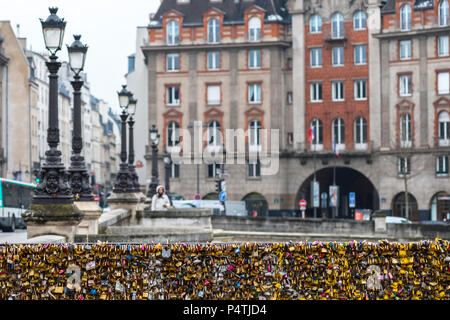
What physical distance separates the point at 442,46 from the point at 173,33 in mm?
24053

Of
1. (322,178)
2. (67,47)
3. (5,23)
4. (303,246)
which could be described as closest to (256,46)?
(322,178)

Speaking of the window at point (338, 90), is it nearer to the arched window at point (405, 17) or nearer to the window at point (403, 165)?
the arched window at point (405, 17)

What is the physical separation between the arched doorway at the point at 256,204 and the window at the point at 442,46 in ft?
64.5

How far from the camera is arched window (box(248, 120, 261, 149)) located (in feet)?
278

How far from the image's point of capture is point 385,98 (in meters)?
81.9

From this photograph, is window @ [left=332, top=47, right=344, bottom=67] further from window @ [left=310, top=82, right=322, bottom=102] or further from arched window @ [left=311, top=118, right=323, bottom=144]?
arched window @ [left=311, top=118, right=323, bottom=144]

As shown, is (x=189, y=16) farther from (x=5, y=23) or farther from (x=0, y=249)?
(x=0, y=249)

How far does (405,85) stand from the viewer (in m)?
81.3

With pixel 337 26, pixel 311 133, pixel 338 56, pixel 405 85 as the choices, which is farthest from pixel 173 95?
pixel 405 85

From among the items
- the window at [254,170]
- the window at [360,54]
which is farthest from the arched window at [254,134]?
the window at [360,54]

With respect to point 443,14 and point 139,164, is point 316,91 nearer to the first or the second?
point 443,14
